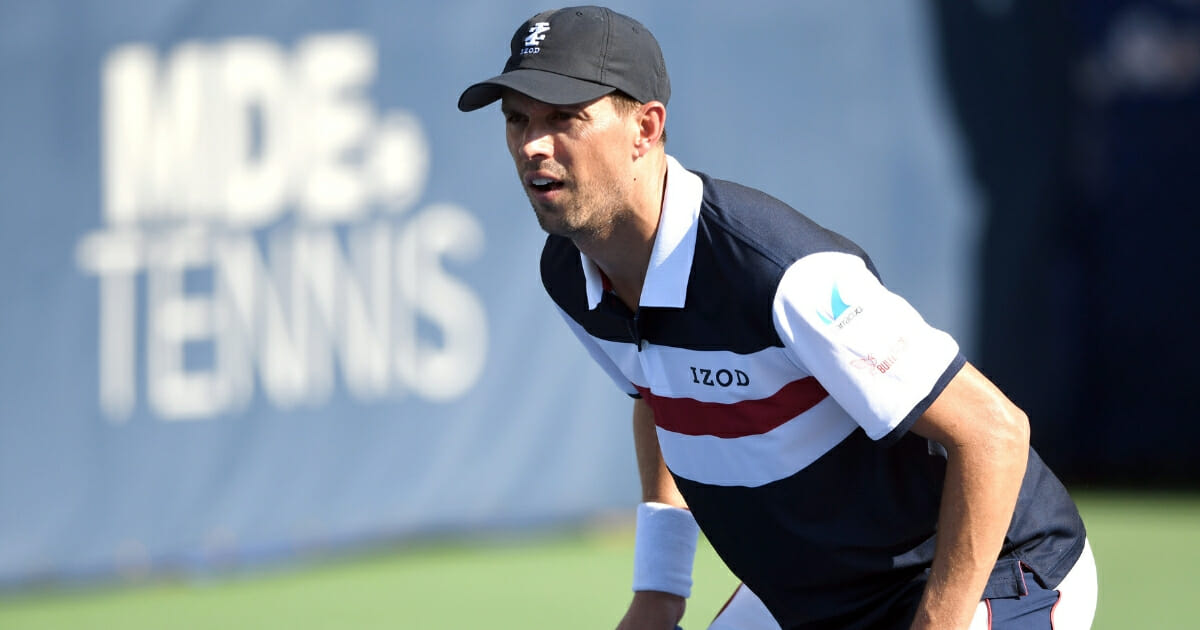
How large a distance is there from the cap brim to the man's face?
29 mm

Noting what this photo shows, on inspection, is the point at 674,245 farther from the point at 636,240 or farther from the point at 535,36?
the point at 535,36

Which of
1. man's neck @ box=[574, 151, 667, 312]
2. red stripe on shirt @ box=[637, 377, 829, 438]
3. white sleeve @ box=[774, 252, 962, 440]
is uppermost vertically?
man's neck @ box=[574, 151, 667, 312]

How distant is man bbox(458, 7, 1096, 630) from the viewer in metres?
2.39

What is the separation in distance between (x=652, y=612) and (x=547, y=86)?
1067mm

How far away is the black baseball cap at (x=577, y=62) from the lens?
2.53 meters

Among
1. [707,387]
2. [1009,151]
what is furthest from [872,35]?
[707,387]

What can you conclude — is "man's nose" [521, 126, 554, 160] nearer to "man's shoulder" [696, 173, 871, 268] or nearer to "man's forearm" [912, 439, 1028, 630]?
"man's shoulder" [696, 173, 871, 268]

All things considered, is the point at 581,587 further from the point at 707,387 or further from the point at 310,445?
the point at 707,387

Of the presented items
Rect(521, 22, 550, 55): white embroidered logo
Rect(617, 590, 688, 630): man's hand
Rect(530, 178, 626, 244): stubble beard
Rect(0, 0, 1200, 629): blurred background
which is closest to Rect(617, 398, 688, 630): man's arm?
Rect(617, 590, 688, 630): man's hand

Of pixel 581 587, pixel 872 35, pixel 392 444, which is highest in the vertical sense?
pixel 872 35

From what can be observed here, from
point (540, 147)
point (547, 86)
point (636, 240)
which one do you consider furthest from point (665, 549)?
point (547, 86)

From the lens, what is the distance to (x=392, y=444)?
680 cm

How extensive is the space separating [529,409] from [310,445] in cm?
102

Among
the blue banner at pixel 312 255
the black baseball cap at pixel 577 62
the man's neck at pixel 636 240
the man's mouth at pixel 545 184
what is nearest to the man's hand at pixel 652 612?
the man's neck at pixel 636 240
